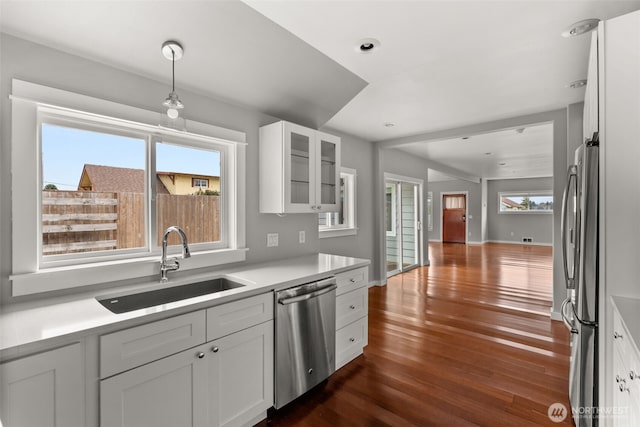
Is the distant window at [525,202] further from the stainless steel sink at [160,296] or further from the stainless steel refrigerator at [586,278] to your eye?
the stainless steel sink at [160,296]

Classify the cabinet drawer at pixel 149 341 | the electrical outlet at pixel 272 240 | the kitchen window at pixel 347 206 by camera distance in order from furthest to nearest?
the kitchen window at pixel 347 206 < the electrical outlet at pixel 272 240 < the cabinet drawer at pixel 149 341

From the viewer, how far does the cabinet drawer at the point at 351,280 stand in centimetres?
252

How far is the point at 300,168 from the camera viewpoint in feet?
8.98

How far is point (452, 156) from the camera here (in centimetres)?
661

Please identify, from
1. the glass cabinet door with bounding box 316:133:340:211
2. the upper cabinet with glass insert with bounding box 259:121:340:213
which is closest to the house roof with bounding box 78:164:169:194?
the upper cabinet with glass insert with bounding box 259:121:340:213

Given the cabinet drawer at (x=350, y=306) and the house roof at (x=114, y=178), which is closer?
the house roof at (x=114, y=178)

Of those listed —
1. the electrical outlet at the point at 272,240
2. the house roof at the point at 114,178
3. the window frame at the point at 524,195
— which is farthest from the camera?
the window frame at the point at 524,195

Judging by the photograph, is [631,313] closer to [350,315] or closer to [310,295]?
[310,295]

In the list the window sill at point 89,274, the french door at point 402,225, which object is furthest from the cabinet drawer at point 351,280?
the french door at point 402,225

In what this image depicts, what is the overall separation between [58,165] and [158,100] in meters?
0.73

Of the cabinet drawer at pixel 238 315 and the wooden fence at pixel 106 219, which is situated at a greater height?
the wooden fence at pixel 106 219

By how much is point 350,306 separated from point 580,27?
249cm

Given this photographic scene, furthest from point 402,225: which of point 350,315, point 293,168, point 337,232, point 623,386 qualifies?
point 623,386

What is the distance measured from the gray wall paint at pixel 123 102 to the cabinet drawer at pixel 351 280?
693 millimetres
